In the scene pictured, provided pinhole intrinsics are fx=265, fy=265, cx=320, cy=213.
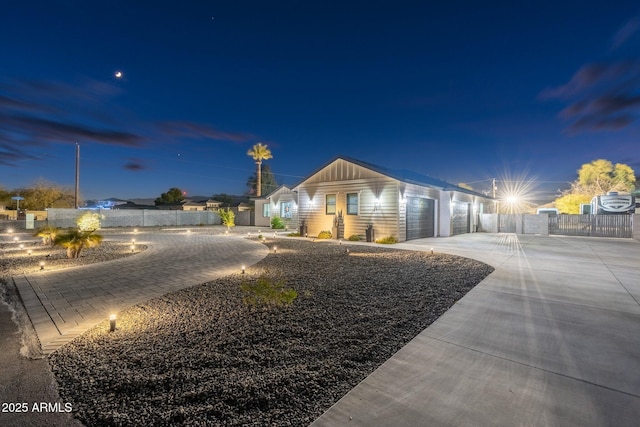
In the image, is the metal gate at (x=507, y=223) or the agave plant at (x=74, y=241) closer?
the agave plant at (x=74, y=241)

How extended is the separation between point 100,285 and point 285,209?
17976mm

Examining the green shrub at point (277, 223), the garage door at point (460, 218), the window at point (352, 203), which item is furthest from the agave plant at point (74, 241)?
the garage door at point (460, 218)

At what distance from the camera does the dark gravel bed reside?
1.83m

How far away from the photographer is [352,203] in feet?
48.0

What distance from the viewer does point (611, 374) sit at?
2211mm

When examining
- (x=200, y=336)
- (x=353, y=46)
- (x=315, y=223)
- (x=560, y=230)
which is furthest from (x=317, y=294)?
(x=560, y=230)

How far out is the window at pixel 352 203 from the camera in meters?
14.5

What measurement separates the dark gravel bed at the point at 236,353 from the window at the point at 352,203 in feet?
30.9

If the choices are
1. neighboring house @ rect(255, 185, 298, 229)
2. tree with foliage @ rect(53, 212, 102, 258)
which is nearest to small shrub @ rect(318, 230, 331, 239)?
neighboring house @ rect(255, 185, 298, 229)

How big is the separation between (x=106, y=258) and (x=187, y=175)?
3506cm

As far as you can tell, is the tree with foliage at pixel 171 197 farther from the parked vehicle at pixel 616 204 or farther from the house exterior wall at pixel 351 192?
the parked vehicle at pixel 616 204

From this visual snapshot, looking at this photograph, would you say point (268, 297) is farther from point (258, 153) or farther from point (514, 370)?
point (258, 153)

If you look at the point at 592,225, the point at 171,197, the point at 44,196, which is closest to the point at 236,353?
the point at 592,225

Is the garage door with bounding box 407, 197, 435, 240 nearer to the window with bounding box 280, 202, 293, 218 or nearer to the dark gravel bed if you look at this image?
the dark gravel bed
